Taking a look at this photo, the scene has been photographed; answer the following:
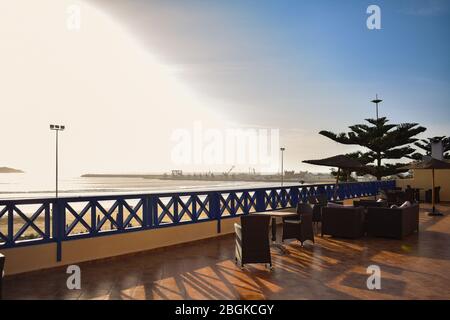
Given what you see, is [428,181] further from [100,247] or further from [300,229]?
[100,247]

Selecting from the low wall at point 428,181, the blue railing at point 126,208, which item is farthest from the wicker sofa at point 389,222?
the low wall at point 428,181

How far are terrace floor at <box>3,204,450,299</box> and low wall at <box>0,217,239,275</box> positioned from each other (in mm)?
131

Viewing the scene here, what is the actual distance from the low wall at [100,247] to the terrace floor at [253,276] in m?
0.13

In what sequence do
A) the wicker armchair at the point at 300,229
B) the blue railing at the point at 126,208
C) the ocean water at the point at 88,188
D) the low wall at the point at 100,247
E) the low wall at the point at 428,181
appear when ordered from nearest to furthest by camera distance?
the low wall at the point at 100,247
the blue railing at the point at 126,208
the wicker armchair at the point at 300,229
the low wall at the point at 428,181
the ocean water at the point at 88,188

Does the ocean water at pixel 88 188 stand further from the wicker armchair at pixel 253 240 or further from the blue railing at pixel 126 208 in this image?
the wicker armchair at pixel 253 240

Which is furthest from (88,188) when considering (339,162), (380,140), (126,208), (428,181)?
(126,208)

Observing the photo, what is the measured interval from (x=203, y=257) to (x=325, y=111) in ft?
52.0

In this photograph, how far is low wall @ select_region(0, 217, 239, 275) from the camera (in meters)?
5.33

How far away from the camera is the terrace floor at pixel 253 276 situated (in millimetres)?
4496

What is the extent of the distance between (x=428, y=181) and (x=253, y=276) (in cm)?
1711

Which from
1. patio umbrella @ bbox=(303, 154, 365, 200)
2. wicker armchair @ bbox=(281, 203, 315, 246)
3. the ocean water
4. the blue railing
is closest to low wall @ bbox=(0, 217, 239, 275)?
the blue railing

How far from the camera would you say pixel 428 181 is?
19312mm

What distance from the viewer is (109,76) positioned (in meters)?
13.5

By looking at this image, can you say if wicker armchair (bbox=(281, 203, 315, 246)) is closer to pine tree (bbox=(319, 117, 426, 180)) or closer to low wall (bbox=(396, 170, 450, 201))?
low wall (bbox=(396, 170, 450, 201))
